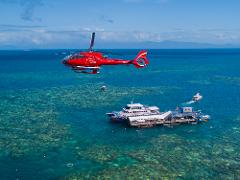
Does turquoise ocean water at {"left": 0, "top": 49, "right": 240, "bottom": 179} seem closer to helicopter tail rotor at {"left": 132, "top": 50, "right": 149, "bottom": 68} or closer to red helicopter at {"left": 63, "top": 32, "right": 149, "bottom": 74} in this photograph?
red helicopter at {"left": 63, "top": 32, "right": 149, "bottom": 74}

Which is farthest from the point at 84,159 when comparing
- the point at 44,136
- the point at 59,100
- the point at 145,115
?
the point at 59,100

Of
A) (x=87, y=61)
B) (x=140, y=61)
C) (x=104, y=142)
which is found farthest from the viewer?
(x=104, y=142)

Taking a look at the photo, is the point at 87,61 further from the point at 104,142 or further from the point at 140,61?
the point at 104,142

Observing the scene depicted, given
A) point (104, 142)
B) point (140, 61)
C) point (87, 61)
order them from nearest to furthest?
point (87, 61) < point (140, 61) < point (104, 142)

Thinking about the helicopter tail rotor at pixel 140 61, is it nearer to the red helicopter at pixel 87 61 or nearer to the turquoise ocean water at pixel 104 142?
the red helicopter at pixel 87 61

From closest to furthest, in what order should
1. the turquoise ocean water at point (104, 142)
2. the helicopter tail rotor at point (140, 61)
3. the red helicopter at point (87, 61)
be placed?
1. the red helicopter at point (87, 61)
2. the turquoise ocean water at point (104, 142)
3. the helicopter tail rotor at point (140, 61)

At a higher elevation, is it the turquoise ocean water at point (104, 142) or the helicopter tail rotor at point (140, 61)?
the helicopter tail rotor at point (140, 61)

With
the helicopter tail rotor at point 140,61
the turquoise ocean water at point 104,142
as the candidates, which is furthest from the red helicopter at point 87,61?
the turquoise ocean water at point 104,142

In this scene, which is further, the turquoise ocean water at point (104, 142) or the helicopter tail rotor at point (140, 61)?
the helicopter tail rotor at point (140, 61)

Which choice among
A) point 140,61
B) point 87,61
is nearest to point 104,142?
point 140,61

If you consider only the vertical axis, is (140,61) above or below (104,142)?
above

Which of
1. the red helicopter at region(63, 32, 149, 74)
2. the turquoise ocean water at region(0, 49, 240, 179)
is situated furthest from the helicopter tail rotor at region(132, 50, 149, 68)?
the turquoise ocean water at region(0, 49, 240, 179)

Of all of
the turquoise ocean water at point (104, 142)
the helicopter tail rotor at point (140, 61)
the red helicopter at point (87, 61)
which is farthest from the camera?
the helicopter tail rotor at point (140, 61)
